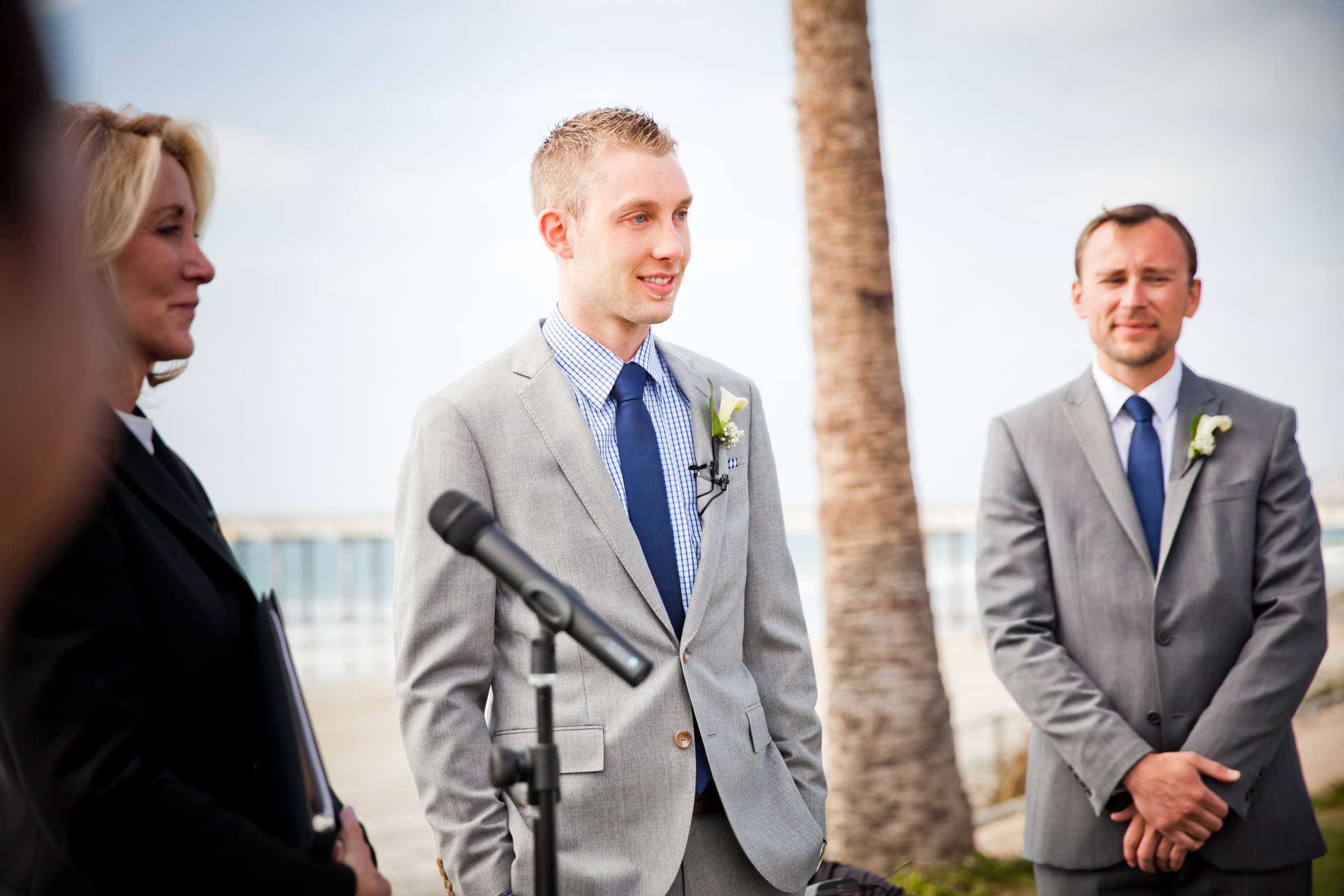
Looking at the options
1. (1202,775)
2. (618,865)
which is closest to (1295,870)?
(1202,775)

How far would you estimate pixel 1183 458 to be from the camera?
3186 millimetres

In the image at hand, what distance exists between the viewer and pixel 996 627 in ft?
10.5

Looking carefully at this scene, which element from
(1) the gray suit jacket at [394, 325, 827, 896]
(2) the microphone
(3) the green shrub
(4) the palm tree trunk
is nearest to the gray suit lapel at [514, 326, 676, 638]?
(1) the gray suit jacket at [394, 325, 827, 896]

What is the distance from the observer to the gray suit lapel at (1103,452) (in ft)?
10.2

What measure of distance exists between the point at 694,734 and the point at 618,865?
324mm

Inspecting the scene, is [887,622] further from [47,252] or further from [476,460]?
[47,252]

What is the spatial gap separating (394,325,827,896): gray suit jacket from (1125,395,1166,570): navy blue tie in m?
1.28

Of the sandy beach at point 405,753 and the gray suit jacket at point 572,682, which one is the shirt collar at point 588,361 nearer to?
the gray suit jacket at point 572,682

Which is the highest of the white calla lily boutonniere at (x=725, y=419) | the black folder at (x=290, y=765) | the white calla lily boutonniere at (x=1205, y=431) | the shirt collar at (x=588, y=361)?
the shirt collar at (x=588, y=361)

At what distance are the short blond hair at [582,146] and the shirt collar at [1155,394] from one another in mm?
1588

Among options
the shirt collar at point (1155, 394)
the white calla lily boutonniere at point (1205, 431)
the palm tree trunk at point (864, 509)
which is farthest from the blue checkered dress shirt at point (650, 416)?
the palm tree trunk at point (864, 509)

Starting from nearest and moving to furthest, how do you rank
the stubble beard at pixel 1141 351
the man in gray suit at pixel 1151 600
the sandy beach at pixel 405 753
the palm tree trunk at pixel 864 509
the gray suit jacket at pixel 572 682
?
the gray suit jacket at pixel 572 682 < the man in gray suit at pixel 1151 600 < the stubble beard at pixel 1141 351 < the palm tree trunk at pixel 864 509 < the sandy beach at pixel 405 753

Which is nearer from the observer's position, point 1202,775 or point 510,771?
point 510,771

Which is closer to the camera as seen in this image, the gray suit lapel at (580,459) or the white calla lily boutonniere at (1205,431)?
the gray suit lapel at (580,459)
